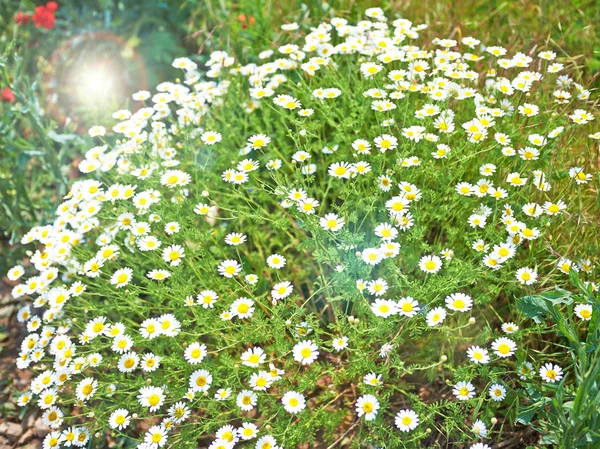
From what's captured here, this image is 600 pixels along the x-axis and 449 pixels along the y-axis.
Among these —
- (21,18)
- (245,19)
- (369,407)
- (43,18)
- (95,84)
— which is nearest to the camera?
(369,407)

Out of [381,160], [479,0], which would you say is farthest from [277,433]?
Answer: [479,0]

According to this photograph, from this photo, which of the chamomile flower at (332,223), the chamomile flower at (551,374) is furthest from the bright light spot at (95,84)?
the chamomile flower at (551,374)

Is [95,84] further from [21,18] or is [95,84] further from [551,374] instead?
[551,374]

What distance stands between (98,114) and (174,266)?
2.37 m

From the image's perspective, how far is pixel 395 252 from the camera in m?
2.25

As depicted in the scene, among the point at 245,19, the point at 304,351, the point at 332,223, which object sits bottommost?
the point at 304,351

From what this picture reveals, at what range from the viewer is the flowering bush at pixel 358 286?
2119 mm

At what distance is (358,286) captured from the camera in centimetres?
217

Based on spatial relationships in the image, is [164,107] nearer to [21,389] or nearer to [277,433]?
[21,389]

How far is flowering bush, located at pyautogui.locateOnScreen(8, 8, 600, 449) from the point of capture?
83.4 inches

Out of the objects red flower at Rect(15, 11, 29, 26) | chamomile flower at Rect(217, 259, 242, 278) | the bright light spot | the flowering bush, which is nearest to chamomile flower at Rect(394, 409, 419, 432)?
the flowering bush

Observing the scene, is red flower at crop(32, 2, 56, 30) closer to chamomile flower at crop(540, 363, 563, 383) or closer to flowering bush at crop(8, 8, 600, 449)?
flowering bush at crop(8, 8, 600, 449)

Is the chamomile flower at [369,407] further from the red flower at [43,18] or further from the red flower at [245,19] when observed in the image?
the red flower at [43,18]

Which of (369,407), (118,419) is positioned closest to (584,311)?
(369,407)
